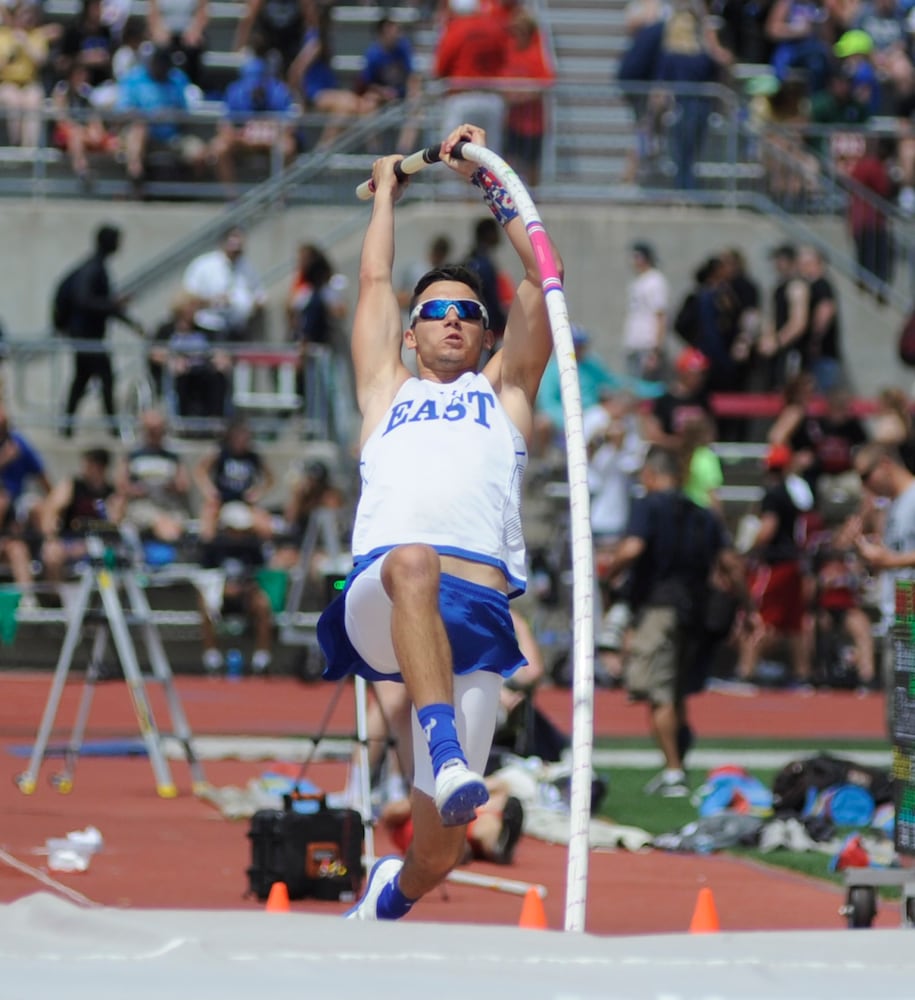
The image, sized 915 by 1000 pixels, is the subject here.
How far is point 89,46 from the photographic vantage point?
26078mm

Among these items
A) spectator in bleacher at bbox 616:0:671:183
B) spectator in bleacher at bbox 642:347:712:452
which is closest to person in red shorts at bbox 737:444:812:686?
spectator in bleacher at bbox 642:347:712:452

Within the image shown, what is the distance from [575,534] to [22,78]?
19.5m

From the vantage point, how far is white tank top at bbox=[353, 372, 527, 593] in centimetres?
751

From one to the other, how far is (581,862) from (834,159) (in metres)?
19.7

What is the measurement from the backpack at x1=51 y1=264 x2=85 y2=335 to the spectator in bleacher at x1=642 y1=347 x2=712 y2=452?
5.83 metres

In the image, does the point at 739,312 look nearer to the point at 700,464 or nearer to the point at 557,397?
A: the point at 557,397

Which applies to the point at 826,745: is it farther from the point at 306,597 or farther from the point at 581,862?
the point at 581,862

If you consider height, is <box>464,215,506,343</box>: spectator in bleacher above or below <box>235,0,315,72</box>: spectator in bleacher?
below

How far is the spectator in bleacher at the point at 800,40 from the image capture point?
87.6ft

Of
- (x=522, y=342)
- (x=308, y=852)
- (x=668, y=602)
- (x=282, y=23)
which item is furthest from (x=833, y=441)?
(x=522, y=342)

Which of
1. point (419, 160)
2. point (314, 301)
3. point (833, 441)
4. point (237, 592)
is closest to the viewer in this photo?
point (419, 160)

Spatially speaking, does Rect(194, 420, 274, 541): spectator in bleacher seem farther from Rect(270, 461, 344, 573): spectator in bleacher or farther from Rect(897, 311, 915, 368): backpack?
Rect(897, 311, 915, 368): backpack

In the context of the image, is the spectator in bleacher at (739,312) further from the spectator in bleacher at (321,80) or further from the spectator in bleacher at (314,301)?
the spectator in bleacher at (321,80)

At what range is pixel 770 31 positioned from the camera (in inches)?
1085
